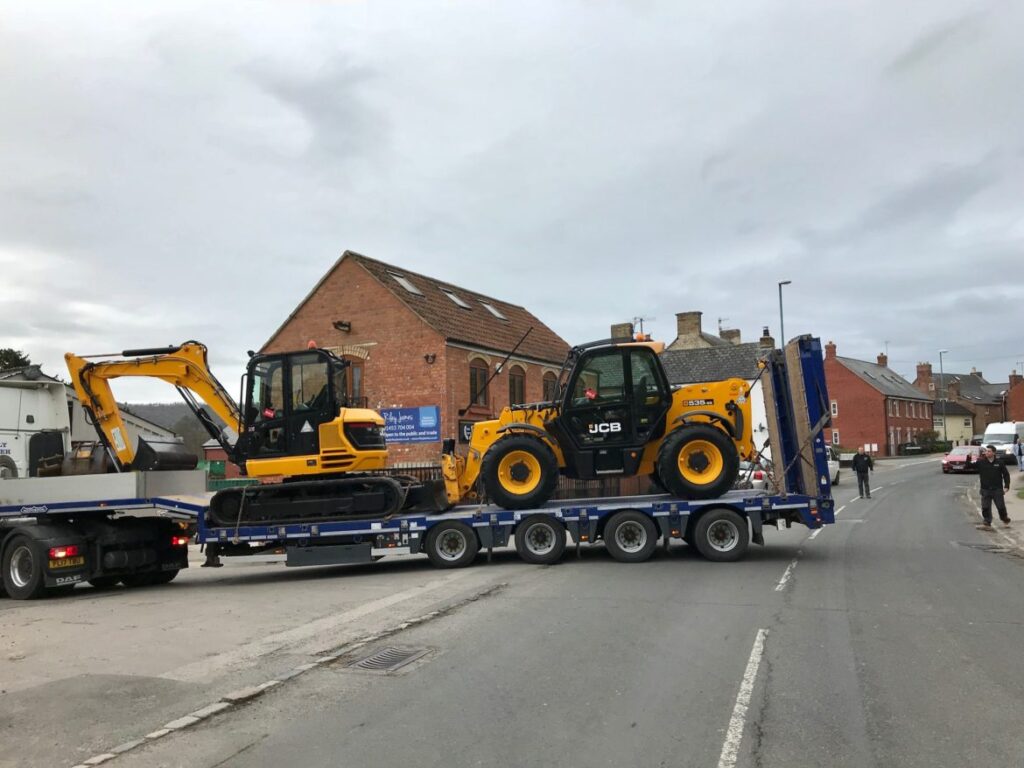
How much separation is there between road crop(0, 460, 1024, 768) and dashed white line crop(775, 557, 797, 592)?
0.21ft

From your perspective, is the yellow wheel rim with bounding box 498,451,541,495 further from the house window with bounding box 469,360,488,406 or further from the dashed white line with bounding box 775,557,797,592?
the house window with bounding box 469,360,488,406

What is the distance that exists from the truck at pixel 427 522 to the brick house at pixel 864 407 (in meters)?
56.4

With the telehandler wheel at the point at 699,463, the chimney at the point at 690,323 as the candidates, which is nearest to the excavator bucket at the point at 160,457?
the telehandler wheel at the point at 699,463

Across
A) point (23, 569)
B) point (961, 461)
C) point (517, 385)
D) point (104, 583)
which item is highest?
point (517, 385)

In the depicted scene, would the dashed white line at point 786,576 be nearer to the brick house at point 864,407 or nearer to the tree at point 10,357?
the tree at point 10,357

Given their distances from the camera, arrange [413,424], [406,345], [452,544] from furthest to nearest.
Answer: [406,345] → [413,424] → [452,544]

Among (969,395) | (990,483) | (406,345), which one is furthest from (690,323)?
(969,395)

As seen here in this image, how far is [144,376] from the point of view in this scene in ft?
42.0

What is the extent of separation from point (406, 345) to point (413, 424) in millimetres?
2644

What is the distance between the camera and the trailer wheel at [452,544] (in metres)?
12.2

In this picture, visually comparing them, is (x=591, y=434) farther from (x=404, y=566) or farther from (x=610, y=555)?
(x=404, y=566)

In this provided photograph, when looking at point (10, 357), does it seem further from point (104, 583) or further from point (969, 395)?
point (969, 395)

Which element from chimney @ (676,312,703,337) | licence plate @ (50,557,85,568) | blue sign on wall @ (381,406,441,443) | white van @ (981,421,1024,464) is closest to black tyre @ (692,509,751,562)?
licence plate @ (50,557,85,568)

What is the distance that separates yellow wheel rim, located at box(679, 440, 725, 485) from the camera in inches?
471
